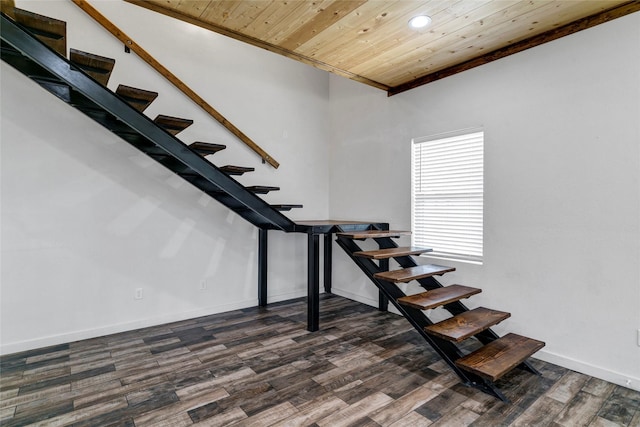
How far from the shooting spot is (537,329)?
2.84m

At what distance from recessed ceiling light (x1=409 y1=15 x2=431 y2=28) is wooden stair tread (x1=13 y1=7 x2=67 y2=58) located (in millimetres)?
2393

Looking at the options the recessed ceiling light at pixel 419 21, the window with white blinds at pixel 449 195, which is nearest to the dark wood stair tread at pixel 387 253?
the window with white blinds at pixel 449 195

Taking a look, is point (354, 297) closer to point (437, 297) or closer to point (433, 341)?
point (437, 297)

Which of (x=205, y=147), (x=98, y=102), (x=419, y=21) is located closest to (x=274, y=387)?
(x=205, y=147)

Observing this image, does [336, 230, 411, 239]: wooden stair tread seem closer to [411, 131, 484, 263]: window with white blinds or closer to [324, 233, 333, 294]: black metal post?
[411, 131, 484, 263]: window with white blinds

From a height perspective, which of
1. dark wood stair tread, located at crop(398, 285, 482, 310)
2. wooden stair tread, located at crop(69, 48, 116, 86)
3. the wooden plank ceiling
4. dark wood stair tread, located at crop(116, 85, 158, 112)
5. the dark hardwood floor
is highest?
the wooden plank ceiling

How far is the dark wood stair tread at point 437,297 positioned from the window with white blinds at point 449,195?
48 cm

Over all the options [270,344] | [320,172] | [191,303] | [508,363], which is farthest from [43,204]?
[508,363]

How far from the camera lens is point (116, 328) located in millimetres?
3318

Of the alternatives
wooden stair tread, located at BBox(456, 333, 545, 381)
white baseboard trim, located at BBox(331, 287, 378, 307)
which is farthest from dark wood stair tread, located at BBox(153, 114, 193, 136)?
white baseboard trim, located at BBox(331, 287, 378, 307)

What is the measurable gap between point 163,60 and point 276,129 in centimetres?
153

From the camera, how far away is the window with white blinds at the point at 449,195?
130 inches

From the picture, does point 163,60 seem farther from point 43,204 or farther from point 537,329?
point 537,329

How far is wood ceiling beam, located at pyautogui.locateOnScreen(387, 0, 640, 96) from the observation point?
239 centimetres
